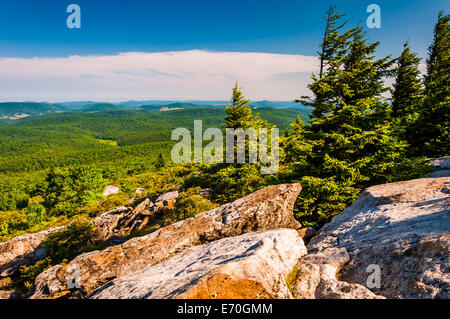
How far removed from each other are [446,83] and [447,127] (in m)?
4.77

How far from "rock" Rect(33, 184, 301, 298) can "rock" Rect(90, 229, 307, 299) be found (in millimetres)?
1155

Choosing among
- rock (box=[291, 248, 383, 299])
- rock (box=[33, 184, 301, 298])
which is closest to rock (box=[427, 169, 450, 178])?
rock (box=[33, 184, 301, 298])

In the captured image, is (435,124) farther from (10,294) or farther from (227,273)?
(10,294)

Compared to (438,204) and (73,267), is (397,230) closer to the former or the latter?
(438,204)

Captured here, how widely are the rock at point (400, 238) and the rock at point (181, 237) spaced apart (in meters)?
2.42

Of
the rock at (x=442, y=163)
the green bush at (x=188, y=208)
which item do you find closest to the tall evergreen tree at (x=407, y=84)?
the rock at (x=442, y=163)

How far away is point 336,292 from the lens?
5207 millimetres

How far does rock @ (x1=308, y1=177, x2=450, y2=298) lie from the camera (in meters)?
4.77

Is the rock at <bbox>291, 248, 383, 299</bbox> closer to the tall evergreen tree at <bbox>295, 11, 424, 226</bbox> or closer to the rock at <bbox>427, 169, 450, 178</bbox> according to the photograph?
the tall evergreen tree at <bbox>295, 11, 424, 226</bbox>

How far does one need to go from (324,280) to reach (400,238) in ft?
8.54

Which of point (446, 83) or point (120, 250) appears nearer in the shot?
point (120, 250)

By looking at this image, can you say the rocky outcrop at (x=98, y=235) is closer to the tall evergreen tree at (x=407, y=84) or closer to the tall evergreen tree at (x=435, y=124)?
the tall evergreen tree at (x=435, y=124)
